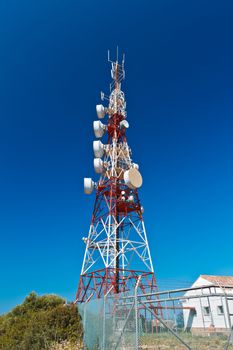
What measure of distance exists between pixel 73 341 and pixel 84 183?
597 inches

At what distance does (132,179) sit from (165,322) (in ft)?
51.3

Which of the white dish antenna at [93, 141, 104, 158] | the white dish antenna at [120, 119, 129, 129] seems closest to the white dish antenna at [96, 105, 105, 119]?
the white dish antenna at [120, 119, 129, 129]

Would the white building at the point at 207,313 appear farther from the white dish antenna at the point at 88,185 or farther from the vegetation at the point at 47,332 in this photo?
the white dish antenna at the point at 88,185

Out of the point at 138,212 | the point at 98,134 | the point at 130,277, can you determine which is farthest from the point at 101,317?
the point at 98,134

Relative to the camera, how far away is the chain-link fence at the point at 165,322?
8312 mm

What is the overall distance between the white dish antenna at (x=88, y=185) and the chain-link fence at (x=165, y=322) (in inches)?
561

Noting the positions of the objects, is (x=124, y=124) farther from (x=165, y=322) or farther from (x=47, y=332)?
(x=165, y=322)

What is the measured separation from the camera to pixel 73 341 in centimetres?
1224

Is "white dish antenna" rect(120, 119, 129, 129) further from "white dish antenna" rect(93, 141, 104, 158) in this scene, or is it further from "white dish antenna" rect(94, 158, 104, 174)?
"white dish antenna" rect(94, 158, 104, 174)

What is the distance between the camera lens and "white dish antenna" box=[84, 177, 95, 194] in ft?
85.0

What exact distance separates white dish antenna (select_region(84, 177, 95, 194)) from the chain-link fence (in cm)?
1424

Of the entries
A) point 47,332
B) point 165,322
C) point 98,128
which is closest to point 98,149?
point 98,128

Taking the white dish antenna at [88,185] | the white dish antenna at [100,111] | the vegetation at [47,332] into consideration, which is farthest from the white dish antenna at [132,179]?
the vegetation at [47,332]

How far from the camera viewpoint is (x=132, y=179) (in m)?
24.4
